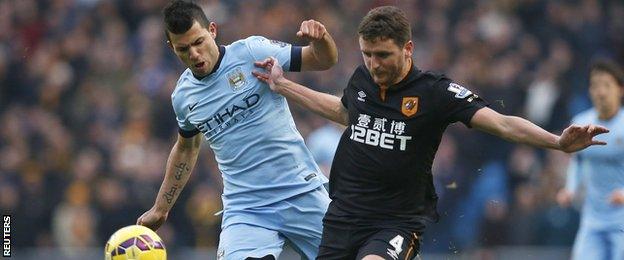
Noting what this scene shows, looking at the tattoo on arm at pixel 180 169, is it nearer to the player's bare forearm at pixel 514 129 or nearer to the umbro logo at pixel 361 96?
the umbro logo at pixel 361 96

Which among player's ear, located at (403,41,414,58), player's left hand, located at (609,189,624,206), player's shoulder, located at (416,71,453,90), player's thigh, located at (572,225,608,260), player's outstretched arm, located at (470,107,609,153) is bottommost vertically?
player's thigh, located at (572,225,608,260)

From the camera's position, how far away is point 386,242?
Answer: 792 centimetres

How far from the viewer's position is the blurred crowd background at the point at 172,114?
1570 cm

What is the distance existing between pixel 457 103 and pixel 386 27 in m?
0.60

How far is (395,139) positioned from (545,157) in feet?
27.6

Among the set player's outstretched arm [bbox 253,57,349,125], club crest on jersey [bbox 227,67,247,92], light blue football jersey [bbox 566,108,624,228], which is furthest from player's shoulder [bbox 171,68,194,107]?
light blue football jersey [bbox 566,108,624,228]

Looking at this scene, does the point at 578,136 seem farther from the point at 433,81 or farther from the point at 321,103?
the point at 321,103

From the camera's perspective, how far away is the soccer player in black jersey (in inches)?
309

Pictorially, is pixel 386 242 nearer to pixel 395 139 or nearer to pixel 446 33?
pixel 395 139

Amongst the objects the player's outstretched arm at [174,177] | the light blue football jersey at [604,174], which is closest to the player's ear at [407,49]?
the player's outstretched arm at [174,177]

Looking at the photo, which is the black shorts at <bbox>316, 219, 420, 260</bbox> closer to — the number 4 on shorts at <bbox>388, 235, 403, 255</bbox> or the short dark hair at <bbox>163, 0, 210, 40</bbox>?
the number 4 on shorts at <bbox>388, 235, 403, 255</bbox>

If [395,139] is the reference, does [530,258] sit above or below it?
below

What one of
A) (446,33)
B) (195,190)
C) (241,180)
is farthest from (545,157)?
(241,180)

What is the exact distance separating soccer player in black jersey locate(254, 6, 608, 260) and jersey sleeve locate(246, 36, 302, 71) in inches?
A: 30.0
